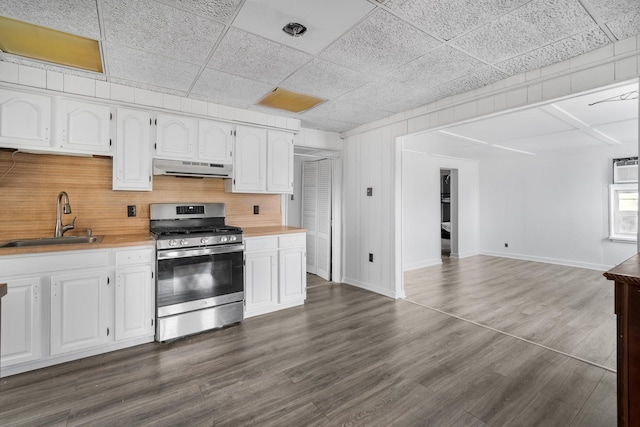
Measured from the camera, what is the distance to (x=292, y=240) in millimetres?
3877

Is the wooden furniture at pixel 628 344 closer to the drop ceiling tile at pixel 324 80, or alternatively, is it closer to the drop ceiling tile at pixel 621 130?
the drop ceiling tile at pixel 324 80

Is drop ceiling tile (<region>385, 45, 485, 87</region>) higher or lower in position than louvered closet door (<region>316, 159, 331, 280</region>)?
higher

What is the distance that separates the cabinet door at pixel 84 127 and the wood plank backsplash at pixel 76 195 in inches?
12.2

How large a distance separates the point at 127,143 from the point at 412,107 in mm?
3326

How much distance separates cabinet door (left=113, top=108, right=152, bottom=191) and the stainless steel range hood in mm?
121

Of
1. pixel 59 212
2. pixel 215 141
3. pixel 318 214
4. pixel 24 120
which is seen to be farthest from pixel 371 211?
pixel 24 120

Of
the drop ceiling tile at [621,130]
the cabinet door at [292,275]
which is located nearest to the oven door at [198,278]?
the cabinet door at [292,275]

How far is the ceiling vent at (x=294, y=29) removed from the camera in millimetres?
2109

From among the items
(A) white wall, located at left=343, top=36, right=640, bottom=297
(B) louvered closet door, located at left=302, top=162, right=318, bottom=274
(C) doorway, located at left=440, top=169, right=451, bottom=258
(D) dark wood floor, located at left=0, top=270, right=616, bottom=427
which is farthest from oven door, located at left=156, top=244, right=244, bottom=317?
(C) doorway, located at left=440, top=169, right=451, bottom=258

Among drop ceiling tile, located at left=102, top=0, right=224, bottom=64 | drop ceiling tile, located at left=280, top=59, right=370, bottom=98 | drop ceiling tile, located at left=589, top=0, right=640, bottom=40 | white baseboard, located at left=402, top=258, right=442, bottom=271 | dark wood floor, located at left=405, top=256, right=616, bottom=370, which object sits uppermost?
drop ceiling tile, located at left=280, top=59, right=370, bottom=98

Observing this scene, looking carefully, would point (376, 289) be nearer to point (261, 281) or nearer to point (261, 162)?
point (261, 281)

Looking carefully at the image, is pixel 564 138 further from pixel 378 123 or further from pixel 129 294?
pixel 129 294

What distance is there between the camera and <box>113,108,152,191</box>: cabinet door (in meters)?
3.08

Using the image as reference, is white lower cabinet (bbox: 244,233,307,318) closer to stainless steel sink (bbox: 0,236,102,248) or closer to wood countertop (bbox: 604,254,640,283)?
stainless steel sink (bbox: 0,236,102,248)
